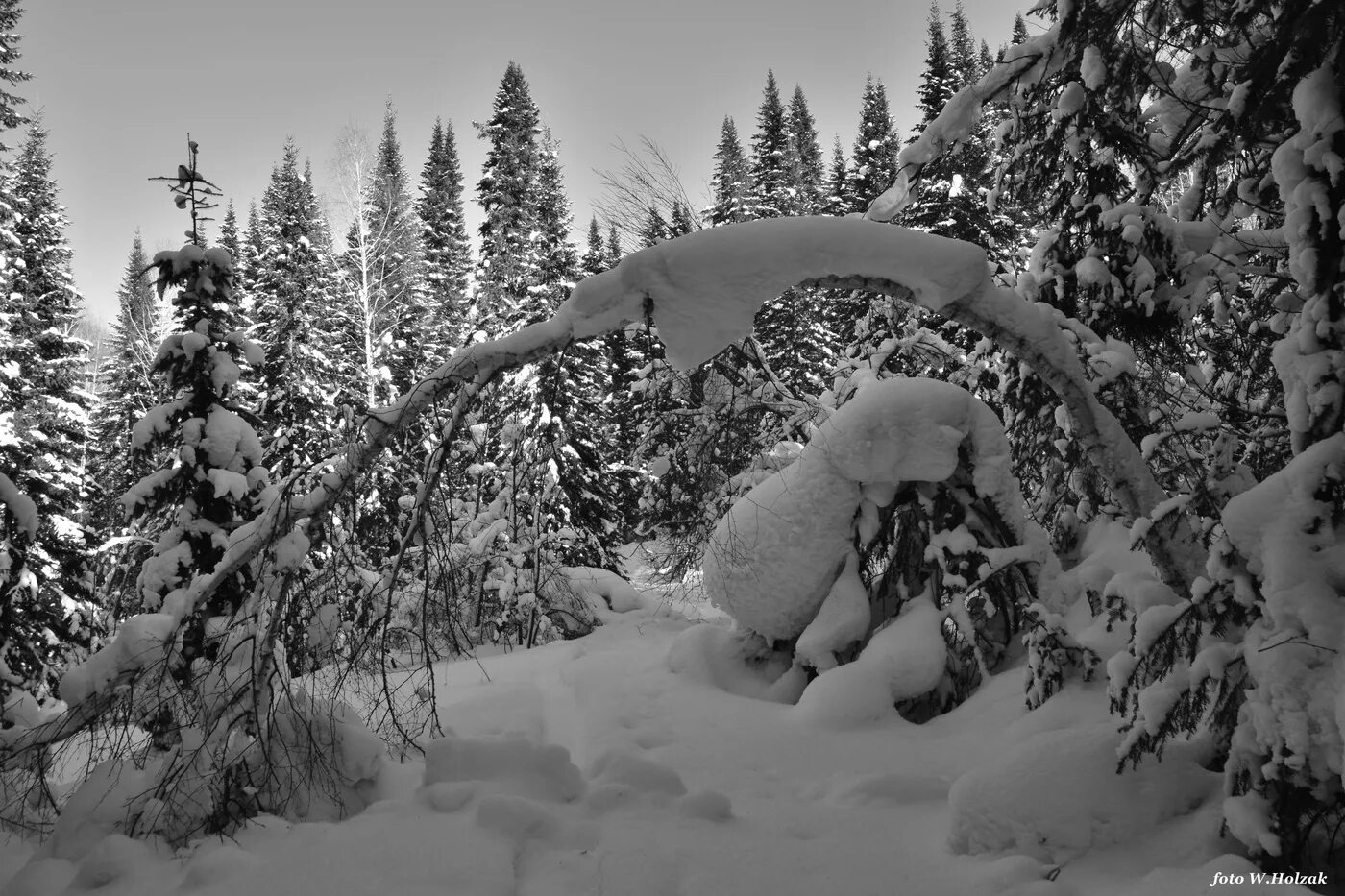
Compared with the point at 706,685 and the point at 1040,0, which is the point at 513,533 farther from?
the point at 1040,0

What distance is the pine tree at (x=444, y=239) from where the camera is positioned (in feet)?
81.4

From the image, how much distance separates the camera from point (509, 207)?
17203 mm

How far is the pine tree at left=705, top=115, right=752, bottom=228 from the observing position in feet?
50.1

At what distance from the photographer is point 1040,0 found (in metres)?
6.02

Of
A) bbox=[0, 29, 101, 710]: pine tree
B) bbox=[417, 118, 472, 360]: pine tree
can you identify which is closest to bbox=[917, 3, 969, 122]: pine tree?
bbox=[417, 118, 472, 360]: pine tree

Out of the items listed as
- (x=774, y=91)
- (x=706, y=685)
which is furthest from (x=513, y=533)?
(x=774, y=91)

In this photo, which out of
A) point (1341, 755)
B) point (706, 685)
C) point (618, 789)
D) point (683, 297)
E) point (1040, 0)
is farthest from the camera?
point (706, 685)

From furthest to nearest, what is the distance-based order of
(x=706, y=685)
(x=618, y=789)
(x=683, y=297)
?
(x=706, y=685), (x=618, y=789), (x=683, y=297)

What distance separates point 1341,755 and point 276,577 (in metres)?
5.17

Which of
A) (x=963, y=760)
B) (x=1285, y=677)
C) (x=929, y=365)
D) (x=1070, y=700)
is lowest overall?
(x=963, y=760)

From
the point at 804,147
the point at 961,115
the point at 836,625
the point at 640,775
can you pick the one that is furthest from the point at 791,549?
the point at 804,147

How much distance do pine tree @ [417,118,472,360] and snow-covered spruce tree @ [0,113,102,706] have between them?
31.1 feet

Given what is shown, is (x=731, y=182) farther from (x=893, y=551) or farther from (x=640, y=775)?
(x=640, y=775)

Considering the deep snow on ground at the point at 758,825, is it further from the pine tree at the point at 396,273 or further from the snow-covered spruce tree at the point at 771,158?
the snow-covered spruce tree at the point at 771,158
